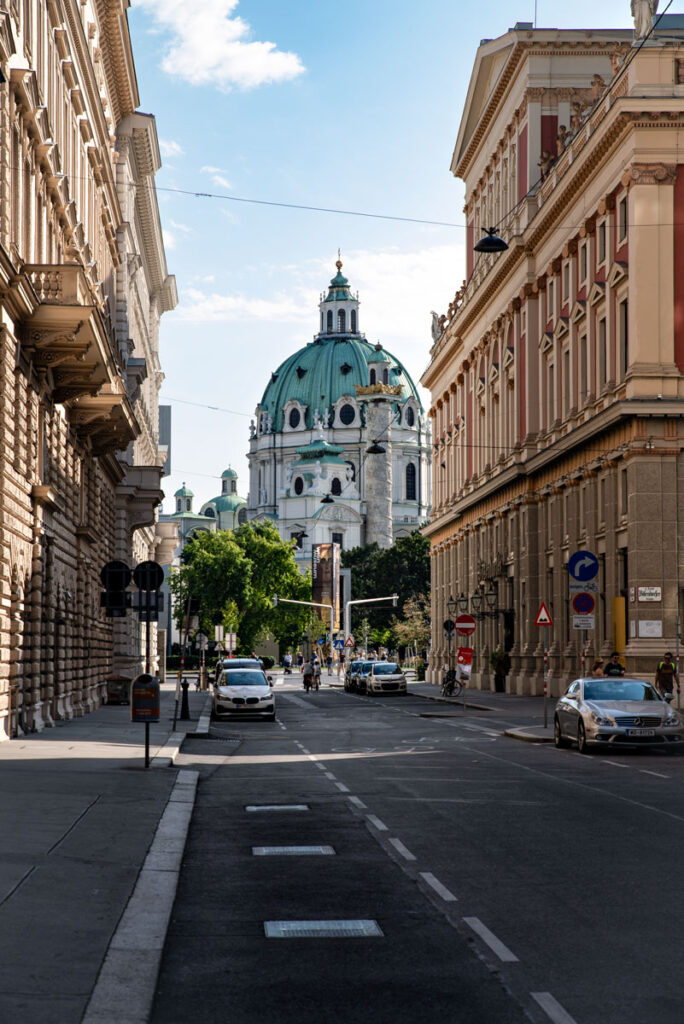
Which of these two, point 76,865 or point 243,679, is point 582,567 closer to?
point 243,679

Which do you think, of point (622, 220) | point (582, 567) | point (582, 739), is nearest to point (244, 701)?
point (582, 567)

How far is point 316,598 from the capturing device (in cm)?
13200

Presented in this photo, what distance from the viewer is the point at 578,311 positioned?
158 ft

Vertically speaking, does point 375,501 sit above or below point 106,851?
above

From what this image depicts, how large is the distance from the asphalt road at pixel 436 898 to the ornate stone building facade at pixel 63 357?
7330 mm

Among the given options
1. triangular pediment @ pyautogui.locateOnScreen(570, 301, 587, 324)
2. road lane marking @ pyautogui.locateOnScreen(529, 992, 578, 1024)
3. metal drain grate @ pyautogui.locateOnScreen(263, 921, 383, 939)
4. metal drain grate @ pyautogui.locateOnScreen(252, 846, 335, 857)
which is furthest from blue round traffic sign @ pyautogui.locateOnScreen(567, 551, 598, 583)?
road lane marking @ pyautogui.locateOnScreen(529, 992, 578, 1024)

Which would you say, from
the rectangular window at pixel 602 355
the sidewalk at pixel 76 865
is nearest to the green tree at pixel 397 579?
→ the rectangular window at pixel 602 355

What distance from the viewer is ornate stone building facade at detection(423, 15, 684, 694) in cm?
4044

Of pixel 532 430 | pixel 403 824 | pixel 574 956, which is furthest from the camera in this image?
pixel 532 430

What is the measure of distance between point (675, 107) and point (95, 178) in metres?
15.9

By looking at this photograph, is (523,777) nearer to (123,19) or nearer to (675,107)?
(675,107)

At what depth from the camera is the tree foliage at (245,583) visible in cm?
12800

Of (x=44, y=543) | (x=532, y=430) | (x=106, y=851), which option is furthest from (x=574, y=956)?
(x=532, y=430)

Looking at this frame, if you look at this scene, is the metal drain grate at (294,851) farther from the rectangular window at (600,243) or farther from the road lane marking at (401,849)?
the rectangular window at (600,243)
